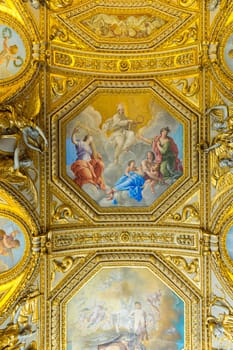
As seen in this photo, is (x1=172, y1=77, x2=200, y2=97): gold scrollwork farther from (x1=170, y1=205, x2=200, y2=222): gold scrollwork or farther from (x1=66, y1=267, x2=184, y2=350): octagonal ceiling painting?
(x1=66, y1=267, x2=184, y2=350): octagonal ceiling painting

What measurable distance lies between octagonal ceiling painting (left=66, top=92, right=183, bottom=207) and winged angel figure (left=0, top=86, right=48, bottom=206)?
3.73ft

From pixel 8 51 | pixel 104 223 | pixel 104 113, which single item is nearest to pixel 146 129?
pixel 104 113

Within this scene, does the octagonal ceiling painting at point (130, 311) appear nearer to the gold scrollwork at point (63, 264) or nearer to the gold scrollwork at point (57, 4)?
the gold scrollwork at point (63, 264)

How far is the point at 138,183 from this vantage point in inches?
475

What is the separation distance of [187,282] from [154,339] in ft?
6.71

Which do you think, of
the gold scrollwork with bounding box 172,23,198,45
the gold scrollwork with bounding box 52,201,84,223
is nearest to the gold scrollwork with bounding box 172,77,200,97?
the gold scrollwork with bounding box 172,23,198,45

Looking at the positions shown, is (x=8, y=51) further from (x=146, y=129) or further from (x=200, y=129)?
(x=200, y=129)

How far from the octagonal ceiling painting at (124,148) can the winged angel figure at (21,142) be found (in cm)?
114

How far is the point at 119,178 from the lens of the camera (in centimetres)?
1208

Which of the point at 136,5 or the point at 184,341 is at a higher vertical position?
the point at 136,5

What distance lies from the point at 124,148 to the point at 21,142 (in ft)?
9.98

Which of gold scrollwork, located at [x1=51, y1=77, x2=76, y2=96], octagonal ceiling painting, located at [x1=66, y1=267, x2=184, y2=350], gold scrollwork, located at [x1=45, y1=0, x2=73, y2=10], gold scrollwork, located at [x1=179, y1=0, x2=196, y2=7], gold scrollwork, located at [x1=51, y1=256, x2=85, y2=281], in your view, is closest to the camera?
gold scrollwork, located at [x1=45, y1=0, x2=73, y2=10]

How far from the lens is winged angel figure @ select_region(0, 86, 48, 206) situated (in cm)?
1064

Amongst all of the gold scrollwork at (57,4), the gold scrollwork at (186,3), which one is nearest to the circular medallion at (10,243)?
the gold scrollwork at (57,4)
